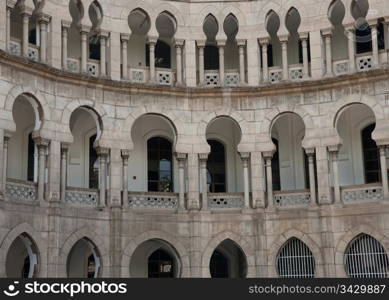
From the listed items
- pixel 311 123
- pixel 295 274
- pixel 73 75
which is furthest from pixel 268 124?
pixel 73 75

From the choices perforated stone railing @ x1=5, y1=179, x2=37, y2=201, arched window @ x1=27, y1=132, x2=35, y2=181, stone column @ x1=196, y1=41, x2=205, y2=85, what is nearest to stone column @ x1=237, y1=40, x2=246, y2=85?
stone column @ x1=196, y1=41, x2=205, y2=85

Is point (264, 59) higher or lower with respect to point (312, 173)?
higher

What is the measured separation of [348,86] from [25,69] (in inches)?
493

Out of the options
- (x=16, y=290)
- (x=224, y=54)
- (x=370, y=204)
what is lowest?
(x=16, y=290)

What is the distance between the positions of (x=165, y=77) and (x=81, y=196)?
6.27m

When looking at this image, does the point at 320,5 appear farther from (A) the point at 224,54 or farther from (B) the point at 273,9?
(A) the point at 224,54

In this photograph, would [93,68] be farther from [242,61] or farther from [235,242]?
[235,242]

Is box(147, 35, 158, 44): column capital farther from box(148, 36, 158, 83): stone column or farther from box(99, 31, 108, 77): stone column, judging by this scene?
box(99, 31, 108, 77): stone column

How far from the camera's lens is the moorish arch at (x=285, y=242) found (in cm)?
3066

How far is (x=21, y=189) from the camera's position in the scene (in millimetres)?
28797

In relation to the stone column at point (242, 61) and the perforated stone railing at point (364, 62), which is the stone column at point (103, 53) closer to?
the stone column at point (242, 61)

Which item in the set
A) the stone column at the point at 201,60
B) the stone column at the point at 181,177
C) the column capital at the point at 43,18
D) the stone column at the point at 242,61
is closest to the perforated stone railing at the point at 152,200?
the stone column at the point at 181,177

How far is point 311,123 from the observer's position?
3209 centimetres

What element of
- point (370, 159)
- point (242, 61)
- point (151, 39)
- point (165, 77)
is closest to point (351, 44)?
point (242, 61)
